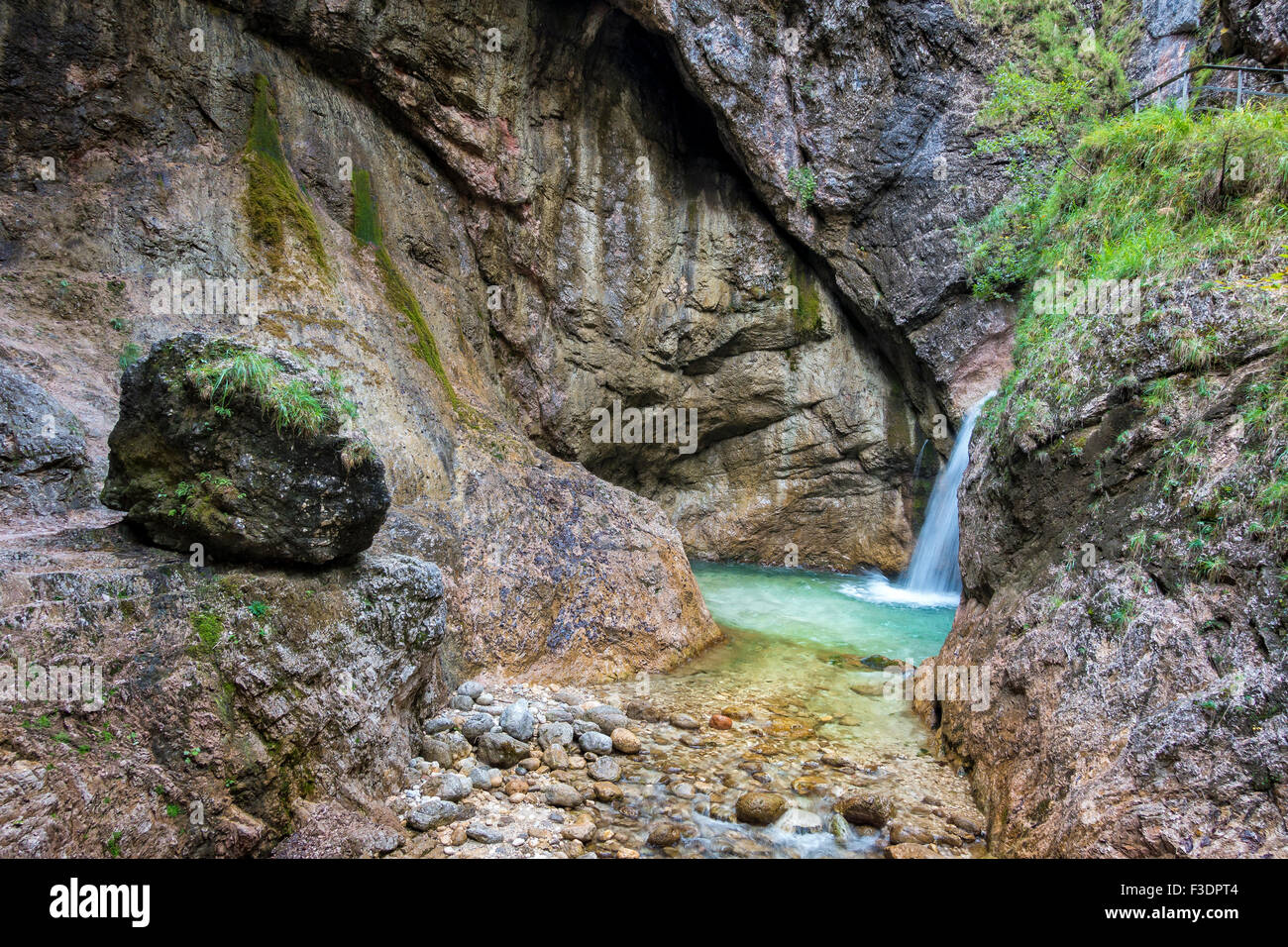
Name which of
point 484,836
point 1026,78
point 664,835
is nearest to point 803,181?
point 1026,78

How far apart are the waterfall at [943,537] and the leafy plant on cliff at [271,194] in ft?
34.1

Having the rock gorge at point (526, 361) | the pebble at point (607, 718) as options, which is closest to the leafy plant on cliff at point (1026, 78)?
the rock gorge at point (526, 361)

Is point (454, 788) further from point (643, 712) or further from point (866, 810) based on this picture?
point (866, 810)

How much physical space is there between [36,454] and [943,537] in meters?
12.5

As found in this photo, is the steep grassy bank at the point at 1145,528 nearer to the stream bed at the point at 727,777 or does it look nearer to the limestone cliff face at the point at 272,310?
the stream bed at the point at 727,777

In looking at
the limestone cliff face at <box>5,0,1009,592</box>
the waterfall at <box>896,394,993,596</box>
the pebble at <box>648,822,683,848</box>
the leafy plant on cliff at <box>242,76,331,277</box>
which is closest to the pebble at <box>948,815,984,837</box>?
the pebble at <box>648,822,683,848</box>

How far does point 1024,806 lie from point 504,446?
6352mm

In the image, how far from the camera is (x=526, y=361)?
1294 centimetres

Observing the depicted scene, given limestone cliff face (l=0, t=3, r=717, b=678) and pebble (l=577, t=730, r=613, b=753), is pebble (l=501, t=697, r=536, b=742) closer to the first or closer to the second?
pebble (l=577, t=730, r=613, b=753)

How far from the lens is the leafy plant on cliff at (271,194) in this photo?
810 cm

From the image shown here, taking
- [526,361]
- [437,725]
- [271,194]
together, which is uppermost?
[271,194]

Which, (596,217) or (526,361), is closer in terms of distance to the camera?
(526,361)

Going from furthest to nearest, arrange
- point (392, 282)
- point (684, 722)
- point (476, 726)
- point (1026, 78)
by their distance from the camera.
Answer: point (1026, 78) → point (392, 282) → point (684, 722) → point (476, 726)

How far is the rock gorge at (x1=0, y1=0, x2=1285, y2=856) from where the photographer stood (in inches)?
142
